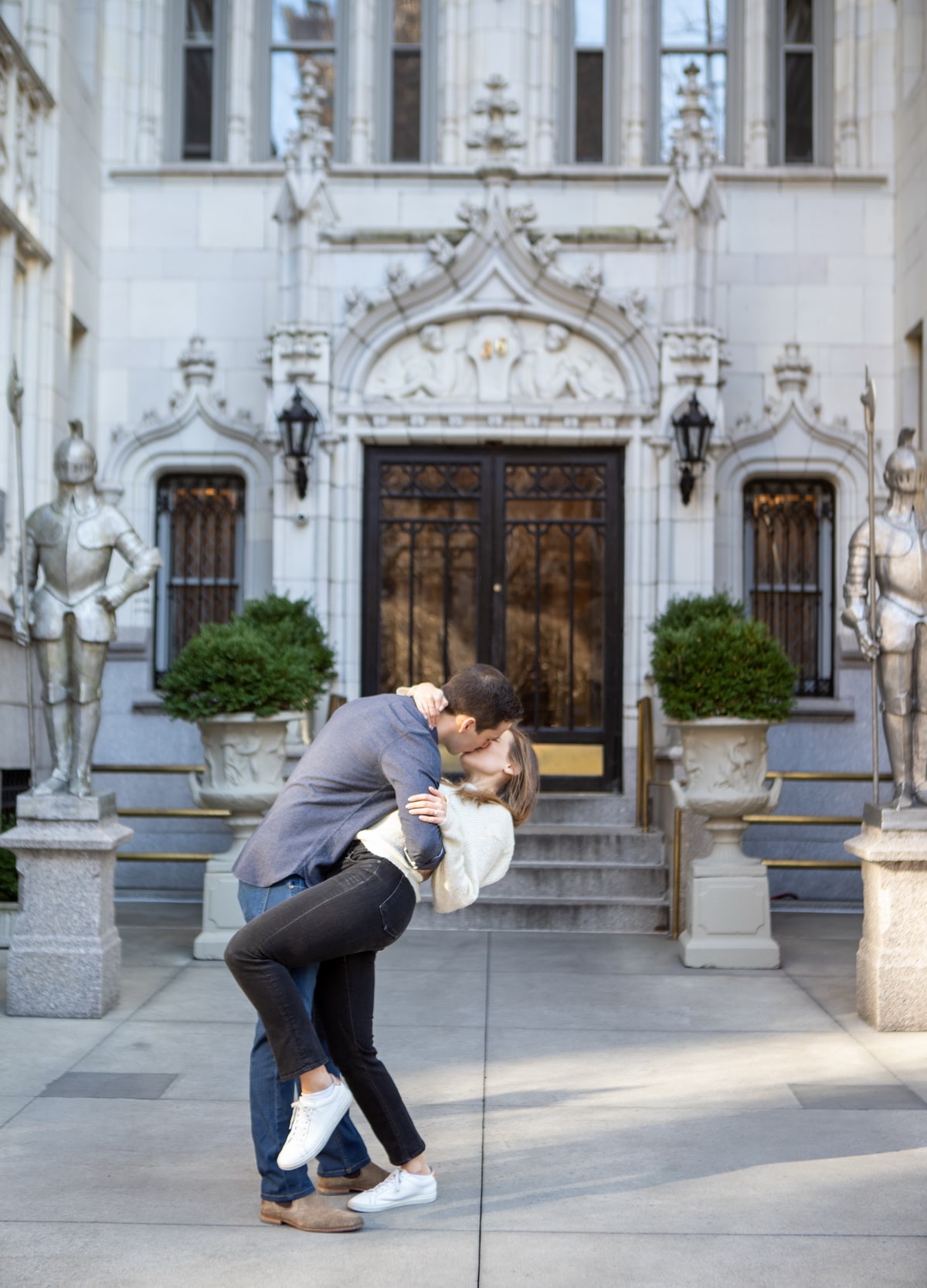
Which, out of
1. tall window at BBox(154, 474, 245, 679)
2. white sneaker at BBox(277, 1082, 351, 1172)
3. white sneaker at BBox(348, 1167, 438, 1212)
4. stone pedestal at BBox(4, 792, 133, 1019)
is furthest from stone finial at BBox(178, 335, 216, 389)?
white sneaker at BBox(277, 1082, 351, 1172)

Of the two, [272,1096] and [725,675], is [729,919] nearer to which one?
[725,675]

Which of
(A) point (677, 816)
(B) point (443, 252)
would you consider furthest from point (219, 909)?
(B) point (443, 252)

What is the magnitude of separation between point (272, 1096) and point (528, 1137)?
4.72 ft

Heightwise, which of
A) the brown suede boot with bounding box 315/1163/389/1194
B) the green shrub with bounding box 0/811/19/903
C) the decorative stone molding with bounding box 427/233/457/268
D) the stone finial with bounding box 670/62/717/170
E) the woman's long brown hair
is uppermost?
the stone finial with bounding box 670/62/717/170

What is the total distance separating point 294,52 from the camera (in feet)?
43.8

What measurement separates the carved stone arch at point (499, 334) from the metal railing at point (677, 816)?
2779mm

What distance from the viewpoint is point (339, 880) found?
14.0ft

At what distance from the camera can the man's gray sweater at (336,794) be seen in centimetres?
428

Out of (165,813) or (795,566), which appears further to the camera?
(795,566)

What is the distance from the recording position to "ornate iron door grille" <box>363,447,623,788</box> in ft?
40.2

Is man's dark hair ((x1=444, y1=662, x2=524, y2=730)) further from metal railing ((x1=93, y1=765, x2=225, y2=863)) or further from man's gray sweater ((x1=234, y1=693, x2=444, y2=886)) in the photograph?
metal railing ((x1=93, y1=765, x2=225, y2=863))

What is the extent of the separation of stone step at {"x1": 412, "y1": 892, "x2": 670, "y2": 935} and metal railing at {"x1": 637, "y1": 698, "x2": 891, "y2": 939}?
255mm

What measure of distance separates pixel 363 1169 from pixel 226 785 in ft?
15.8

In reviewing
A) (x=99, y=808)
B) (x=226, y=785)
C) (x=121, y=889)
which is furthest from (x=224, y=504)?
(x=99, y=808)
